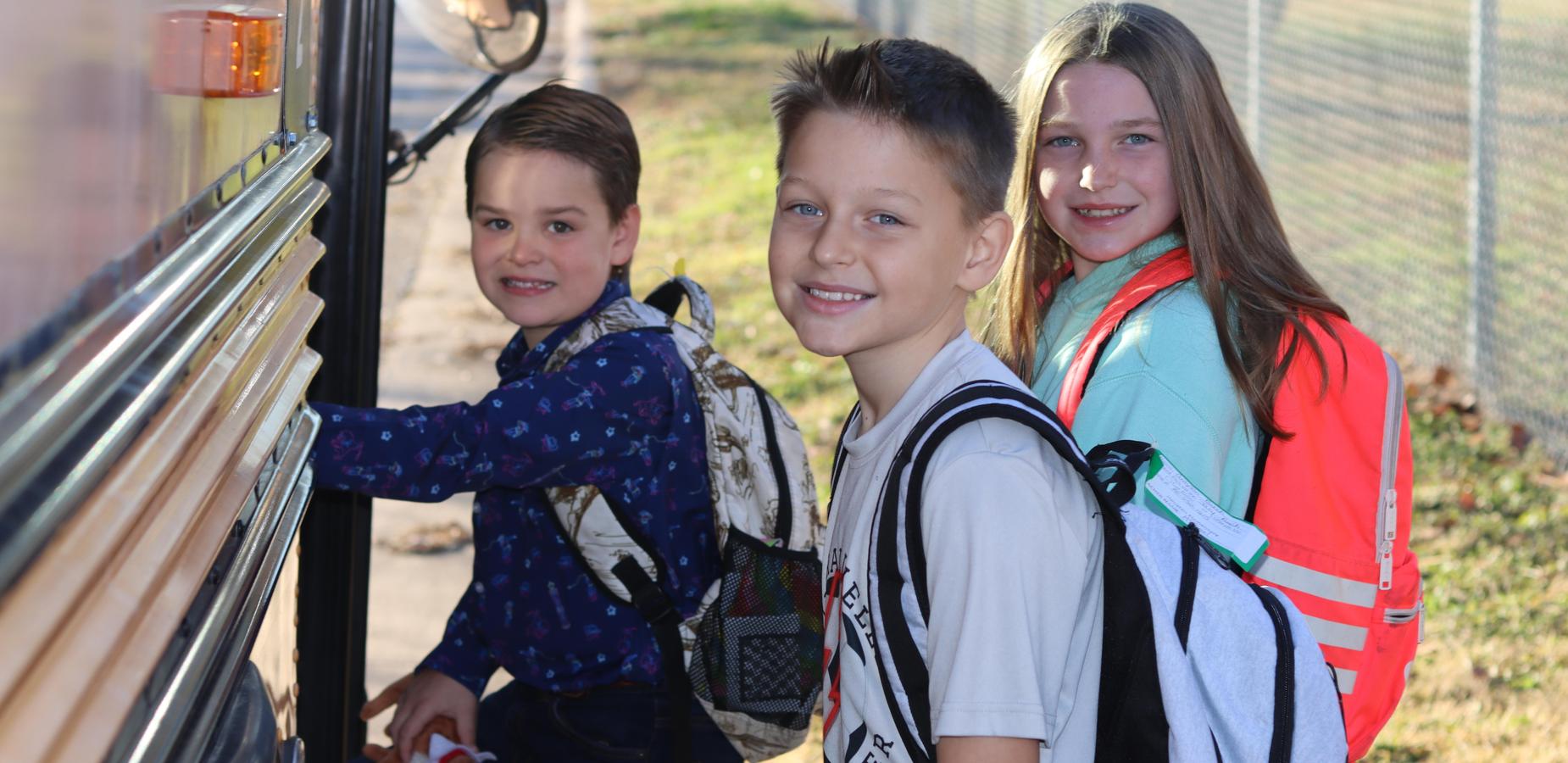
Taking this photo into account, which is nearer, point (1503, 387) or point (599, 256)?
point (599, 256)

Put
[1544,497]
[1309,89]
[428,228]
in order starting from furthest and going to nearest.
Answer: [428,228], [1309,89], [1544,497]

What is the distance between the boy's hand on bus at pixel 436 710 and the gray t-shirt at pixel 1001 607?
3.37ft

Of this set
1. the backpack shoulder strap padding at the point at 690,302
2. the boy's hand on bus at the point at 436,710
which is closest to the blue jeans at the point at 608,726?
the boy's hand on bus at the point at 436,710

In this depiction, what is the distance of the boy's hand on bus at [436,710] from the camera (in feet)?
8.13

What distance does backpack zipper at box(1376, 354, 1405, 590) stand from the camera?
219cm

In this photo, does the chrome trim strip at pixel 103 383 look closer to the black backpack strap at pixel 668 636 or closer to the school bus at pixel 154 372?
the school bus at pixel 154 372

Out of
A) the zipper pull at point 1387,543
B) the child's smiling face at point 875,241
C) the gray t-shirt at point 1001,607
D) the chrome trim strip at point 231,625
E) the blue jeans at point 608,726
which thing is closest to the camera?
the chrome trim strip at point 231,625

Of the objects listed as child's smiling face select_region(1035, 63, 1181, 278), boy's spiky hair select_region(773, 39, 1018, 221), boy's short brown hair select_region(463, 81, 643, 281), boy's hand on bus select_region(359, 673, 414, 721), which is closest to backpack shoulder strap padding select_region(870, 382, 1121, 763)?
boy's spiky hair select_region(773, 39, 1018, 221)

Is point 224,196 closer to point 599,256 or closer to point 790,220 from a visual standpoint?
point 790,220

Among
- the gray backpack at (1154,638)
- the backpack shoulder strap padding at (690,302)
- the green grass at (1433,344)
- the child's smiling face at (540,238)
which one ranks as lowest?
the green grass at (1433,344)

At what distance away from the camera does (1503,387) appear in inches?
239

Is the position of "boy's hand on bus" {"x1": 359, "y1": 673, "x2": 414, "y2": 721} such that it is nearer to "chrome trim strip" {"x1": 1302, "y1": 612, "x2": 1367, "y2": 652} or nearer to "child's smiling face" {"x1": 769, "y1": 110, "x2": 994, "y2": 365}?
"child's smiling face" {"x1": 769, "y1": 110, "x2": 994, "y2": 365}

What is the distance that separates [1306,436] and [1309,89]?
652 centimetres

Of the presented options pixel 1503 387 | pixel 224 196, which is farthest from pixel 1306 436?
pixel 1503 387
